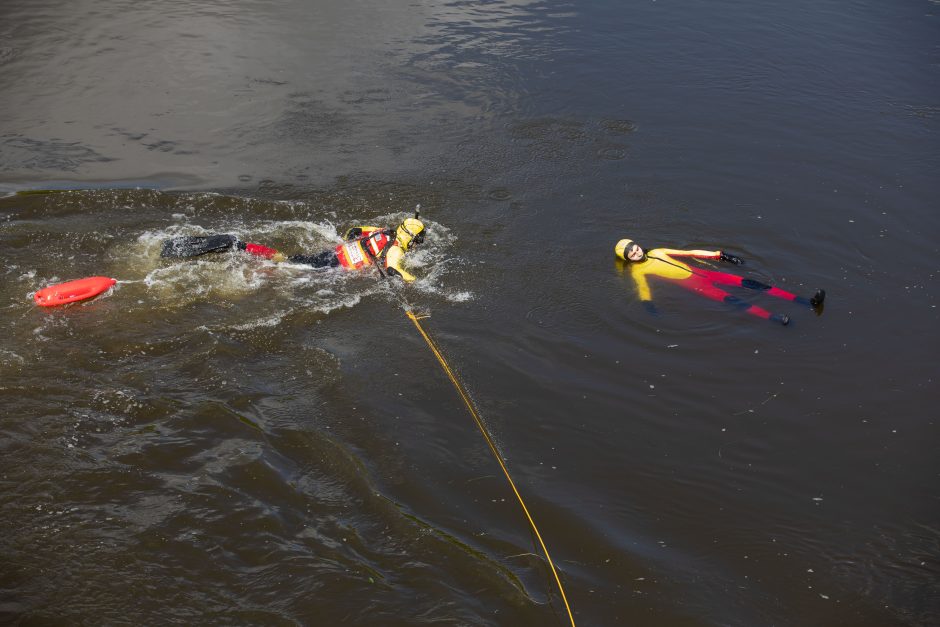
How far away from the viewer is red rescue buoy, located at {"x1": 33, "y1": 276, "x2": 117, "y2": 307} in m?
9.38

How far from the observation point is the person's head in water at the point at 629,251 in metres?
10.9

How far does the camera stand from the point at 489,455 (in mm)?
7867

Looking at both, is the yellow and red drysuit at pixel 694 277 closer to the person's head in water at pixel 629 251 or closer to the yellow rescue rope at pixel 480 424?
the person's head in water at pixel 629 251

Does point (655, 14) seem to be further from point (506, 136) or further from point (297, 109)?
point (297, 109)

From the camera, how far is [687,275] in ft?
35.9

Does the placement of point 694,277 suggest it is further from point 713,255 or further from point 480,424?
point 480,424

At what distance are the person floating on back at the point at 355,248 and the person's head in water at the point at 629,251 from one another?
116 inches

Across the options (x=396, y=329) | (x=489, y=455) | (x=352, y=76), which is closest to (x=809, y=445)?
(x=489, y=455)

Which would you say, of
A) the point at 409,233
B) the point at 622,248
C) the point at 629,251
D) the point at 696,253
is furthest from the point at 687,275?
the point at 409,233

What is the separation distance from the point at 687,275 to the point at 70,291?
8.41m

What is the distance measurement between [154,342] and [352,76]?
9705 mm

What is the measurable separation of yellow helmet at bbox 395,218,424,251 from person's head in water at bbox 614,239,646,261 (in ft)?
9.80

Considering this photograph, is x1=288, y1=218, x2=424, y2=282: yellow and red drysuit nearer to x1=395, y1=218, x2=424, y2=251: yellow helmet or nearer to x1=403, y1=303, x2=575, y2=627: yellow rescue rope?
x1=395, y1=218, x2=424, y2=251: yellow helmet

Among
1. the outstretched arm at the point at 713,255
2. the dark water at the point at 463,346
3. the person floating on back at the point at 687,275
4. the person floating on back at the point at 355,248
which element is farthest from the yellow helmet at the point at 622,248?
the person floating on back at the point at 355,248
